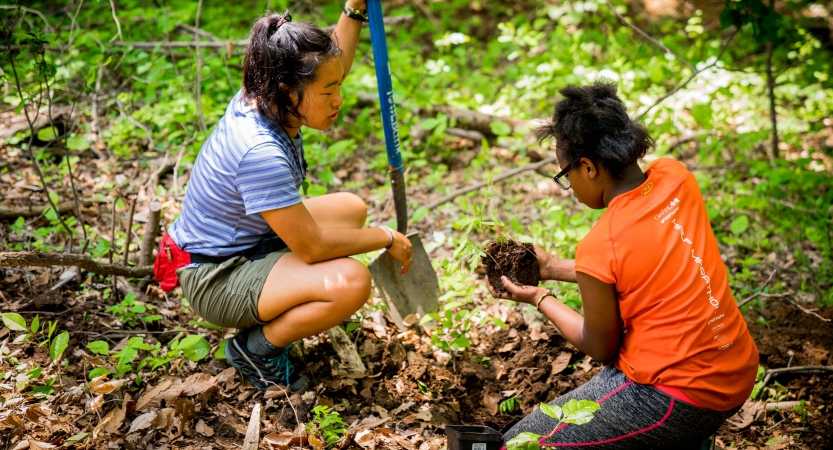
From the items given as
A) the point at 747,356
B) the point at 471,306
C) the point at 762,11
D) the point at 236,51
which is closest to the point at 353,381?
the point at 471,306

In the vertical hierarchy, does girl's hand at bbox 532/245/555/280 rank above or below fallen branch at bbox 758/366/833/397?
above

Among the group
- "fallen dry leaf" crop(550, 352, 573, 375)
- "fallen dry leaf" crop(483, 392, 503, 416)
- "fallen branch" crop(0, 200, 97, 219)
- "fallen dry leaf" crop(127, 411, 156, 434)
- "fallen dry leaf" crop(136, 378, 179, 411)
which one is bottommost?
"fallen dry leaf" crop(483, 392, 503, 416)

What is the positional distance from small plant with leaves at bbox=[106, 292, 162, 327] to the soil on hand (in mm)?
1585

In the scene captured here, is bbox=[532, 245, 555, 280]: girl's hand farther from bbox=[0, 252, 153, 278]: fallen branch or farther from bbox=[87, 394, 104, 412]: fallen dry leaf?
bbox=[0, 252, 153, 278]: fallen branch

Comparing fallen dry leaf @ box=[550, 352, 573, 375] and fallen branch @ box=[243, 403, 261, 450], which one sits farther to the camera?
fallen dry leaf @ box=[550, 352, 573, 375]

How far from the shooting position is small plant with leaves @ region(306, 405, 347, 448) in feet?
7.38

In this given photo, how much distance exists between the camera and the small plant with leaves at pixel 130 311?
2805 mm

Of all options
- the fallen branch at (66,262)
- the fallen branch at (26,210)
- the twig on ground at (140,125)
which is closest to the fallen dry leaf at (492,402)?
the fallen branch at (66,262)

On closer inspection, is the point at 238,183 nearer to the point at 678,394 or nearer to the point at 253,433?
the point at 253,433

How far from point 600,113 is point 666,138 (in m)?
3.20

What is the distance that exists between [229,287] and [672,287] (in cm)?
164

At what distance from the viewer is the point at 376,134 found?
4.73 metres

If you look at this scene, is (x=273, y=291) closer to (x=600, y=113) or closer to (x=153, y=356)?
(x=153, y=356)

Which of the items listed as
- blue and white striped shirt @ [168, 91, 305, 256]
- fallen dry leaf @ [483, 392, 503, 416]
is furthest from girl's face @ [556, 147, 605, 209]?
fallen dry leaf @ [483, 392, 503, 416]
